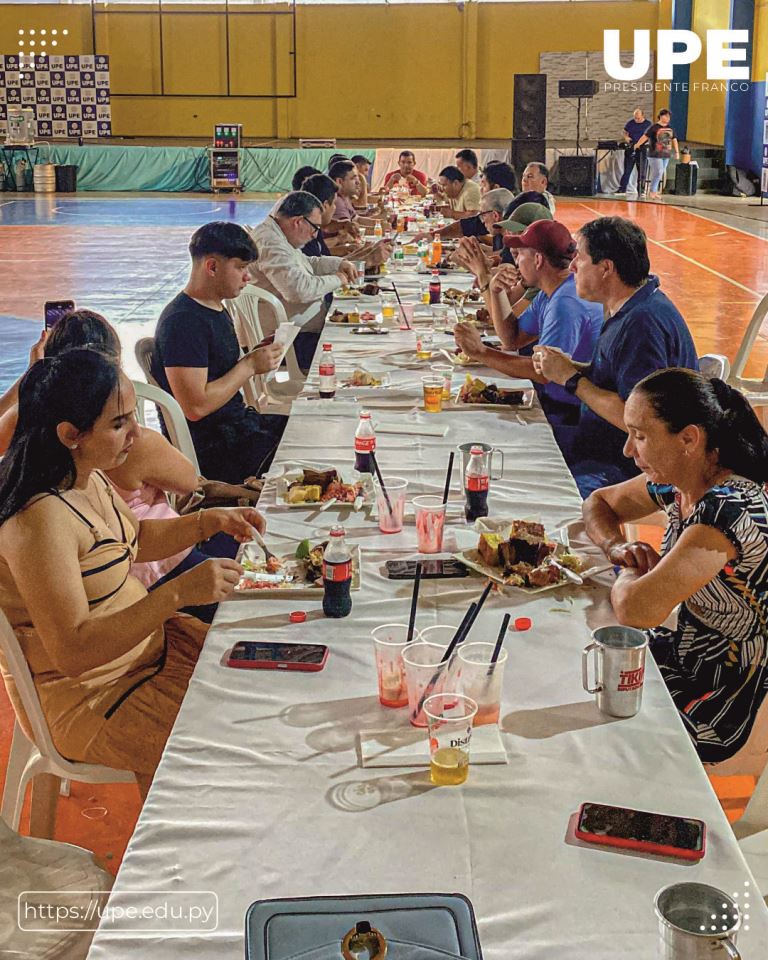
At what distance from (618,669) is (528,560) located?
63 centimetres

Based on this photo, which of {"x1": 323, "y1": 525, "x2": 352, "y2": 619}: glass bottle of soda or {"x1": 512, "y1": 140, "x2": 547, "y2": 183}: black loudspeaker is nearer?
{"x1": 323, "y1": 525, "x2": 352, "y2": 619}: glass bottle of soda

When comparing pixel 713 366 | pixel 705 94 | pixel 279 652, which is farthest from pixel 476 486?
pixel 705 94

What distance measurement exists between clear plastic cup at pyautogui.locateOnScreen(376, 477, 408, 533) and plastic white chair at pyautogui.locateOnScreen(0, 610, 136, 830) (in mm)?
869

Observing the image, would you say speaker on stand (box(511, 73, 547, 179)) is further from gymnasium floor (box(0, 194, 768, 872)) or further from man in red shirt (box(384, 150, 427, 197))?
man in red shirt (box(384, 150, 427, 197))

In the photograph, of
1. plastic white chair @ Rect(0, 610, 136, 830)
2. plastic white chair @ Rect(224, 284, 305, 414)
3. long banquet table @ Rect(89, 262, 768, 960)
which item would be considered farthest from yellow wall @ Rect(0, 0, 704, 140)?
plastic white chair @ Rect(0, 610, 136, 830)

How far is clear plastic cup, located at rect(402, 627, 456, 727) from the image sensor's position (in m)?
1.85

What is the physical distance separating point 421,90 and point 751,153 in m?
8.22

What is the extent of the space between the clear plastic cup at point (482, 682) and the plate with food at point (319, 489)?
1130mm

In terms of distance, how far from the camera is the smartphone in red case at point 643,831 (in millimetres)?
1551

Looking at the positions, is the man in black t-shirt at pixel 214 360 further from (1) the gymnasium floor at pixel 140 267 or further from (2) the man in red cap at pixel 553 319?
(1) the gymnasium floor at pixel 140 267

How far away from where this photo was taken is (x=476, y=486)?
2.84 metres

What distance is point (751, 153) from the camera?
805 inches

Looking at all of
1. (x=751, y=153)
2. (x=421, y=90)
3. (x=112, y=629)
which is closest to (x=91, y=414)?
A: (x=112, y=629)

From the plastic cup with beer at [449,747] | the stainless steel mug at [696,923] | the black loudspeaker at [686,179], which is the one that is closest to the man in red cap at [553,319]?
the plastic cup with beer at [449,747]
